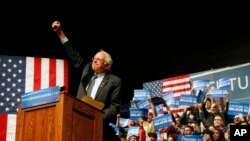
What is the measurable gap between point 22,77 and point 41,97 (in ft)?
14.1

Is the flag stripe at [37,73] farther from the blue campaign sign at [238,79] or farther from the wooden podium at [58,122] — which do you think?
the wooden podium at [58,122]

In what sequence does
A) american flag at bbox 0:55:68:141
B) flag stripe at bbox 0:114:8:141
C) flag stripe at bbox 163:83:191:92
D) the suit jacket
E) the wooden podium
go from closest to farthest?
1. the wooden podium
2. the suit jacket
3. flag stripe at bbox 0:114:8:141
4. american flag at bbox 0:55:68:141
5. flag stripe at bbox 163:83:191:92

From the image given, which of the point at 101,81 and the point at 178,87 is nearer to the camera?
the point at 101,81

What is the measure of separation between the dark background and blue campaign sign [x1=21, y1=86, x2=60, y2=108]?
4436 mm

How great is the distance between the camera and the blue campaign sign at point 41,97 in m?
1.98

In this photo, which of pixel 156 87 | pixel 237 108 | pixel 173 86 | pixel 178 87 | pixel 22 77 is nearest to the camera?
pixel 237 108

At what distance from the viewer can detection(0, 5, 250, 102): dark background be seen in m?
6.59

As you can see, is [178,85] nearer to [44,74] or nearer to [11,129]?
[44,74]

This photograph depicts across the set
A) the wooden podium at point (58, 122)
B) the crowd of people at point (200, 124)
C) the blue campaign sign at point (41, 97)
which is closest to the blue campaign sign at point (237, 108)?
the crowd of people at point (200, 124)

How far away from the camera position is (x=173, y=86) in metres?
7.65

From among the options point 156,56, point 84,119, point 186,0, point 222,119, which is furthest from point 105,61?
point 156,56

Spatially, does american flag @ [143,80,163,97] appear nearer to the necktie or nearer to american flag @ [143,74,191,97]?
american flag @ [143,74,191,97]

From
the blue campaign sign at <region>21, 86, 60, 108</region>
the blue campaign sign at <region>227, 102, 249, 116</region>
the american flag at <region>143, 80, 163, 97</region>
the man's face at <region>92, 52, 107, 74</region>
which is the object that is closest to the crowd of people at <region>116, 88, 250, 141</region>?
the blue campaign sign at <region>227, 102, 249, 116</region>

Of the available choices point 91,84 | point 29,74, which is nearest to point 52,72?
point 29,74
